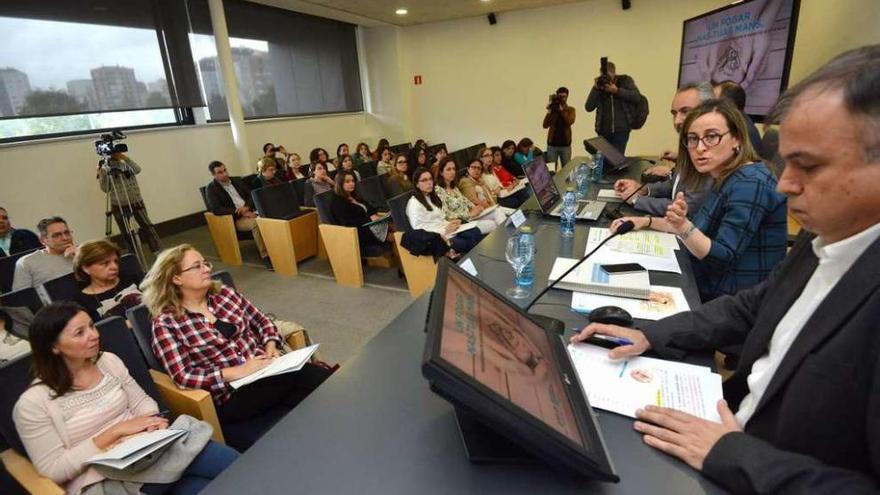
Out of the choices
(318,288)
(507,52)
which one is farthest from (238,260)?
(507,52)

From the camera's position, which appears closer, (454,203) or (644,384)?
(644,384)

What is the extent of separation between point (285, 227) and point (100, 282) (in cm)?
174

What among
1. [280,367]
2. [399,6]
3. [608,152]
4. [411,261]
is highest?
[399,6]

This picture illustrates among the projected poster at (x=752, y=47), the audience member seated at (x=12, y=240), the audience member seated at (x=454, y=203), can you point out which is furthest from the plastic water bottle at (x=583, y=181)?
the audience member seated at (x=12, y=240)

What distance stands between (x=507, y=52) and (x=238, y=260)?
6.34 meters

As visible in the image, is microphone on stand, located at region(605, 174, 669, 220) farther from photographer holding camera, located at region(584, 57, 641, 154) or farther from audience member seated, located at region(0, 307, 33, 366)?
audience member seated, located at region(0, 307, 33, 366)

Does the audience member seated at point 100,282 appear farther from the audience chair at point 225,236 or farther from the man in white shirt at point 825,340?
the man in white shirt at point 825,340

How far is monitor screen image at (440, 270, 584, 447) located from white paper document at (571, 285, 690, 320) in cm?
42

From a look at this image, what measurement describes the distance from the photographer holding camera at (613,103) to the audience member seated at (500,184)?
119cm

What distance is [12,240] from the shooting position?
3303 mm

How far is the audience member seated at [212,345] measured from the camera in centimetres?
164

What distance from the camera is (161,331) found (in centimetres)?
165

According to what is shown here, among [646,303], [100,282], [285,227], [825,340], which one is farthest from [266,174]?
[825,340]

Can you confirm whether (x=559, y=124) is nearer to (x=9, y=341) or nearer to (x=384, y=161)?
(x=384, y=161)
